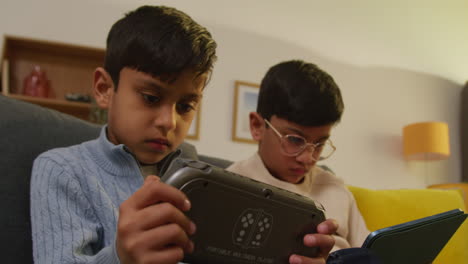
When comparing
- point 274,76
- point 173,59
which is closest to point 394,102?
point 274,76

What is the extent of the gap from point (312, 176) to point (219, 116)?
1.84 meters

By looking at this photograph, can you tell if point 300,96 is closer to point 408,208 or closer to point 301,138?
point 301,138

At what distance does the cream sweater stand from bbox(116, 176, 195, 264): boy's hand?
0.71 metres

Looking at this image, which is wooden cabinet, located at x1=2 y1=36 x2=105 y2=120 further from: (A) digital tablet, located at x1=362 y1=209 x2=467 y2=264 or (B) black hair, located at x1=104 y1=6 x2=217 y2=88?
(A) digital tablet, located at x1=362 y1=209 x2=467 y2=264

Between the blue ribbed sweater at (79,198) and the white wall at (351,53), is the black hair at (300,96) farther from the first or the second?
the white wall at (351,53)

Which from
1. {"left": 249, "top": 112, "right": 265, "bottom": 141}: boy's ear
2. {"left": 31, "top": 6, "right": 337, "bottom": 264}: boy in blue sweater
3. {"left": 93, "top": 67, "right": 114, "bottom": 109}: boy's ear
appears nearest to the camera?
{"left": 31, "top": 6, "right": 337, "bottom": 264}: boy in blue sweater

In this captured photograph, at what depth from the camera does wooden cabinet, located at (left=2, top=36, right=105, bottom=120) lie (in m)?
2.63

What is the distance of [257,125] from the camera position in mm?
1353

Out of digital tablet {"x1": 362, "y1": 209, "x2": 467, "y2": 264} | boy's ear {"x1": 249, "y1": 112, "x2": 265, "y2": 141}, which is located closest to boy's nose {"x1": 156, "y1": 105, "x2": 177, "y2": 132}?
digital tablet {"x1": 362, "y1": 209, "x2": 467, "y2": 264}

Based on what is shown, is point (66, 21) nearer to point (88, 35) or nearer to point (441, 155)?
point (88, 35)

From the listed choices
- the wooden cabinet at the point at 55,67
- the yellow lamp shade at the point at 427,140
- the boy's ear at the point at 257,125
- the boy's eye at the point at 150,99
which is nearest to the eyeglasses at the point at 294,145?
the boy's ear at the point at 257,125

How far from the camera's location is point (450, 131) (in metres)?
3.87

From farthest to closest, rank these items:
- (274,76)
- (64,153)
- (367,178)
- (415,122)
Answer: (415,122), (367,178), (274,76), (64,153)

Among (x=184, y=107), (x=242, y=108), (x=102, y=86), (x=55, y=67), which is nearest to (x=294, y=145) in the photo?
(x=184, y=107)
